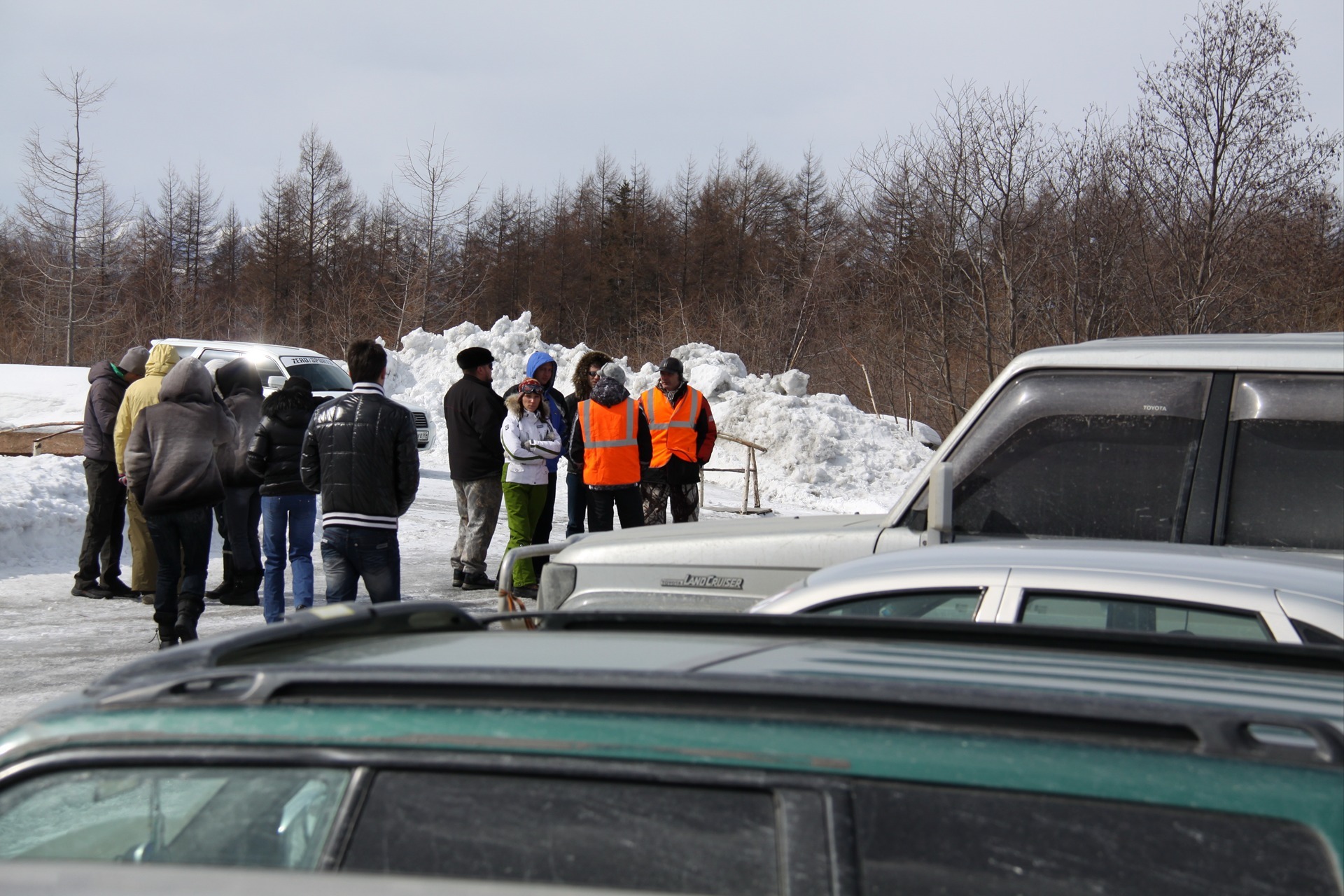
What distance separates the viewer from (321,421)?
6848 mm

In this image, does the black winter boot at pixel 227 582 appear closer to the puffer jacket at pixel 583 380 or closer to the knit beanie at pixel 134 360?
the knit beanie at pixel 134 360

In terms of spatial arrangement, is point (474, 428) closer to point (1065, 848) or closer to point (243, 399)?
point (243, 399)

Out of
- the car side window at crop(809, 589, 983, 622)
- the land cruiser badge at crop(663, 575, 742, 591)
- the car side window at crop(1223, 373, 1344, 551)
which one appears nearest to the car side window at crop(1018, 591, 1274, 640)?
the car side window at crop(809, 589, 983, 622)

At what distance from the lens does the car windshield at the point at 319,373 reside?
65.5 feet

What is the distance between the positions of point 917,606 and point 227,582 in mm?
7459

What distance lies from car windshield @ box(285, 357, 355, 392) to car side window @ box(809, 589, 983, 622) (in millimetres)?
17555

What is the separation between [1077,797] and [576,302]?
6181 cm

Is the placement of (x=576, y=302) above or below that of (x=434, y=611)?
above

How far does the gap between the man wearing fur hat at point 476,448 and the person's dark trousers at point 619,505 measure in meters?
0.91

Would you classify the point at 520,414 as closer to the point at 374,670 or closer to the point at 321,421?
the point at 321,421

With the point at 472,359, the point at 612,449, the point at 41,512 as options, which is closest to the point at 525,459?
the point at 612,449

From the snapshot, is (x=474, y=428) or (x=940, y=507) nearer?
(x=940, y=507)

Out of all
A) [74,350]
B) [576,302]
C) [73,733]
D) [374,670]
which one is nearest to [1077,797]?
[374,670]

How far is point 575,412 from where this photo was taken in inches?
426
